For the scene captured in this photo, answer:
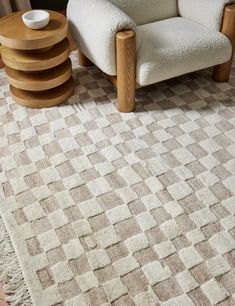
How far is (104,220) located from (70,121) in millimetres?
688

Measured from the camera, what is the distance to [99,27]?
1.71 meters

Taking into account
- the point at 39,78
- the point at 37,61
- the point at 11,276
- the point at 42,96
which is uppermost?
the point at 37,61

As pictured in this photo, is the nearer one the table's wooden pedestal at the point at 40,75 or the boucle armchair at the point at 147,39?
the boucle armchair at the point at 147,39

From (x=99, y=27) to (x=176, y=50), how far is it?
1.31 ft

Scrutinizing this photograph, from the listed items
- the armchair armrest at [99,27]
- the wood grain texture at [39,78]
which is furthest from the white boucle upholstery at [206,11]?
the wood grain texture at [39,78]

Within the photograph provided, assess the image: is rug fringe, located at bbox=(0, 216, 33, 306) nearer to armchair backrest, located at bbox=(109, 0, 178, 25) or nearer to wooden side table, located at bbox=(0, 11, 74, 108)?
wooden side table, located at bbox=(0, 11, 74, 108)

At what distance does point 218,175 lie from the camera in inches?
61.4

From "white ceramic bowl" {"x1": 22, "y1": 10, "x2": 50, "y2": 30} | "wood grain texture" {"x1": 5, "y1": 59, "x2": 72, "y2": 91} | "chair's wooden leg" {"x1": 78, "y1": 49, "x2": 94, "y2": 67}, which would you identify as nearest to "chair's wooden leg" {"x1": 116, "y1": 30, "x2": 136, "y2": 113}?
"wood grain texture" {"x1": 5, "y1": 59, "x2": 72, "y2": 91}

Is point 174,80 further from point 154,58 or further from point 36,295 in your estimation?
point 36,295

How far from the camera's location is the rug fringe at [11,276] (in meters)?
1.17

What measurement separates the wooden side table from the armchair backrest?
0.38 m

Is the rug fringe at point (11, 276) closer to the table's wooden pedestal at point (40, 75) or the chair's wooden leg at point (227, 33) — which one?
the table's wooden pedestal at point (40, 75)

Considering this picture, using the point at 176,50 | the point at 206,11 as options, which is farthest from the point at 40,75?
the point at 206,11

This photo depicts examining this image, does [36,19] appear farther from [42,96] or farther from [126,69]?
[126,69]
